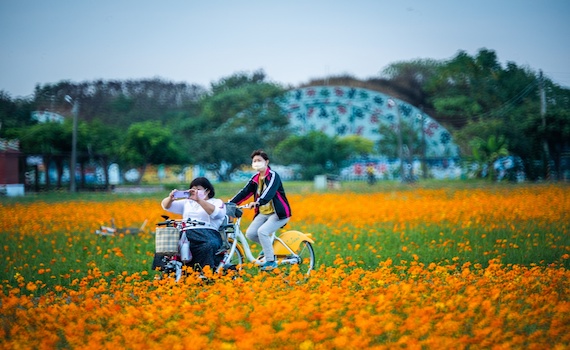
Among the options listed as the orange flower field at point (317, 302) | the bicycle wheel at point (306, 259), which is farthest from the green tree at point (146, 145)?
the bicycle wheel at point (306, 259)

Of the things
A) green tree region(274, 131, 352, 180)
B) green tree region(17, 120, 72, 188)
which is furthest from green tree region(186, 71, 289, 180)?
green tree region(17, 120, 72, 188)

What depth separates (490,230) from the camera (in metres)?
13.2

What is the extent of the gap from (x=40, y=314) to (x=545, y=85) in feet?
135

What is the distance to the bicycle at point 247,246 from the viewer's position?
28.2ft

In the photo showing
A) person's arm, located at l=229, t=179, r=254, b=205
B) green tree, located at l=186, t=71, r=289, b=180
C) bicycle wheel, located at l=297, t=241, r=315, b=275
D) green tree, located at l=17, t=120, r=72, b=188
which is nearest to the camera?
person's arm, located at l=229, t=179, r=254, b=205

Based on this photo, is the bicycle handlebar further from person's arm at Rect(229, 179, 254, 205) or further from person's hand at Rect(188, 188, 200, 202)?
person's arm at Rect(229, 179, 254, 205)

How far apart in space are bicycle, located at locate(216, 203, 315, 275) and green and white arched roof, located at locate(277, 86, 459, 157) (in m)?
54.3

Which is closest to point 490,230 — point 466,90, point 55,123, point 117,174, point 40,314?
point 40,314

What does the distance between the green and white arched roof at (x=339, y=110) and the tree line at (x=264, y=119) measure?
110 cm

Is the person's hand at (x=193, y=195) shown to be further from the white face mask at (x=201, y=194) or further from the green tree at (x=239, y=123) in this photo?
the green tree at (x=239, y=123)

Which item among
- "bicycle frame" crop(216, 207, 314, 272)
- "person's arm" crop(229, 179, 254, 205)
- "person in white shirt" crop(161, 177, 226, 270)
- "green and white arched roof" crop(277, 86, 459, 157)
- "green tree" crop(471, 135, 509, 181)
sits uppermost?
"green and white arched roof" crop(277, 86, 459, 157)

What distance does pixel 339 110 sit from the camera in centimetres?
6631

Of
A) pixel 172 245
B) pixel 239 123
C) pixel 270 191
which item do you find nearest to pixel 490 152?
pixel 239 123

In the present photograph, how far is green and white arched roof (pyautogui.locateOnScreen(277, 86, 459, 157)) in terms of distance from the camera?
64.8 m
